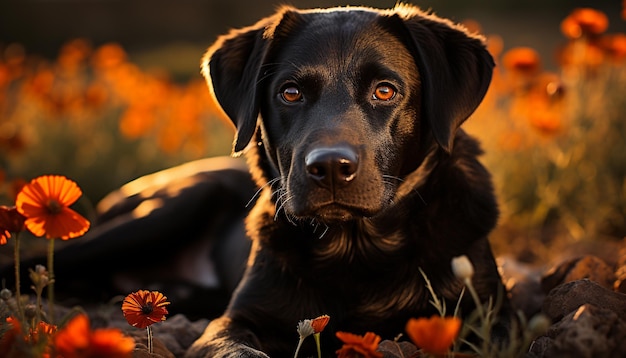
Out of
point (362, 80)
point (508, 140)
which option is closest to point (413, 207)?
point (362, 80)

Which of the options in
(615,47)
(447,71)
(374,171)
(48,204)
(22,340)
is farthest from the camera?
(615,47)

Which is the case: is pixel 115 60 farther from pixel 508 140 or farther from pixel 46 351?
pixel 46 351

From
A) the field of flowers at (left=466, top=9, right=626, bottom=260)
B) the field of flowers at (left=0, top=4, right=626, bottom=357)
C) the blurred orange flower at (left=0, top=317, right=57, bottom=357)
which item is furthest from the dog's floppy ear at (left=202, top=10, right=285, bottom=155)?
the field of flowers at (left=466, top=9, right=626, bottom=260)

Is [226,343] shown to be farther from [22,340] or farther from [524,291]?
[524,291]

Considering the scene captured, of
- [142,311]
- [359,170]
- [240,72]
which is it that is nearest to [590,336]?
[359,170]

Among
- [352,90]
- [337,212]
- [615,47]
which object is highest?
[352,90]

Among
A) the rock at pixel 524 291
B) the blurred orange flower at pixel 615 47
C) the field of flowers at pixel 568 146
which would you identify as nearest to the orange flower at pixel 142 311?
the rock at pixel 524 291

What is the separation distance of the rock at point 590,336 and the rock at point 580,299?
33 cm

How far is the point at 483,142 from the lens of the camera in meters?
4.98

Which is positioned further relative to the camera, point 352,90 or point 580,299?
point 352,90

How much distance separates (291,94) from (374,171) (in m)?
0.50

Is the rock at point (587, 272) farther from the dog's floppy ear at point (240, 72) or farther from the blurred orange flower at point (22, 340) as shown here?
the blurred orange flower at point (22, 340)

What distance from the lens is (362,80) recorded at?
9.68ft

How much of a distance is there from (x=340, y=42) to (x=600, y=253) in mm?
1978
